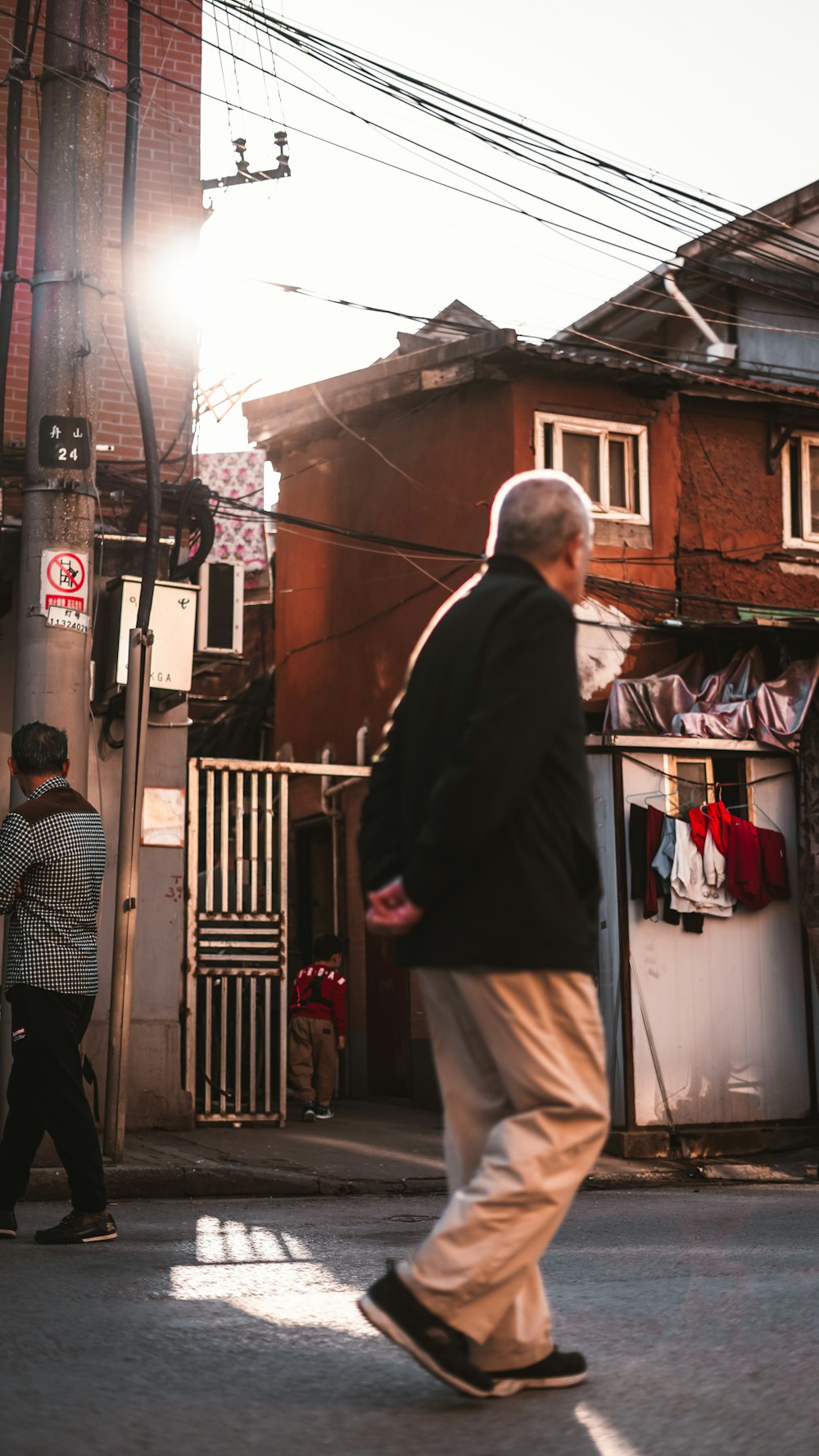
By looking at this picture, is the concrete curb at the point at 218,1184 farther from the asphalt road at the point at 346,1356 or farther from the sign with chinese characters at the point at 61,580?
the sign with chinese characters at the point at 61,580

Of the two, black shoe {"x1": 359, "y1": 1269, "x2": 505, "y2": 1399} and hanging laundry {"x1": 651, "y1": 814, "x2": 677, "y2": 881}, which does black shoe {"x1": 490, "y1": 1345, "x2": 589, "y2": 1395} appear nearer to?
black shoe {"x1": 359, "y1": 1269, "x2": 505, "y2": 1399}

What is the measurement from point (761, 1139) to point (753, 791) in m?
2.84

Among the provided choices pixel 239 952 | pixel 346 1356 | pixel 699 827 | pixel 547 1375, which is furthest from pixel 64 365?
pixel 547 1375

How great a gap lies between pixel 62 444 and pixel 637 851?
20.1ft

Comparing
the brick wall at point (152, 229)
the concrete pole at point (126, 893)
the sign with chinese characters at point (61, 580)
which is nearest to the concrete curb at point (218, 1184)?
the concrete pole at point (126, 893)

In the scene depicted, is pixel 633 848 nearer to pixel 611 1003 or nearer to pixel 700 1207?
pixel 611 1003

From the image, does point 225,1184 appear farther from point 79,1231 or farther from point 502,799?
point 502,799

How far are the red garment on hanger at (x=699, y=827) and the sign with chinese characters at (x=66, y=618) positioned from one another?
19.6 feet

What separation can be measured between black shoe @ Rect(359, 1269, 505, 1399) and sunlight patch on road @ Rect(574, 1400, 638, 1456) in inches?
9.6

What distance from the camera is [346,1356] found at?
13.3 ft

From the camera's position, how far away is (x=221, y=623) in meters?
12.7

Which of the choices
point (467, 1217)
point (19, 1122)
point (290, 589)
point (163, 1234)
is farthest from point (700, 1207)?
point (290, 589)

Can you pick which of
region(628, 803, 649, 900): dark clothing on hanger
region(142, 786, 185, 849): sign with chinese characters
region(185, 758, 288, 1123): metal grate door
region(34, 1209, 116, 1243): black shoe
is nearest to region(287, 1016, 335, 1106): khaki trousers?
region(185, 758, 288, 1123): metal grate door

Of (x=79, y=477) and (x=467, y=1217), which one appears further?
(x=79, y=477)
